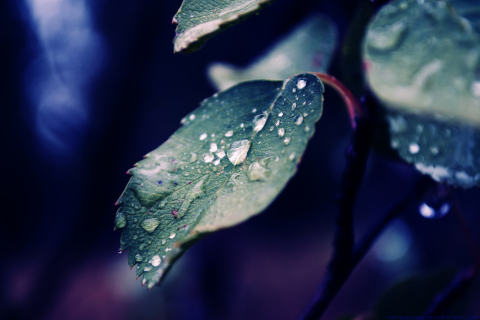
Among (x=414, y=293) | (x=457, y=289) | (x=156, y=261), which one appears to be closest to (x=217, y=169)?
(x=156, y=261)

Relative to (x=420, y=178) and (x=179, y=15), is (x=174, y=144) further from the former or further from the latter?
(x=420, y=178)

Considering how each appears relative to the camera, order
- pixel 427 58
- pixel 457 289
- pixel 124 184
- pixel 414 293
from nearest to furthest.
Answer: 1. pixel 427 58
2. pixel 457 289
3. pixel 414 293
4. pixel 124 184

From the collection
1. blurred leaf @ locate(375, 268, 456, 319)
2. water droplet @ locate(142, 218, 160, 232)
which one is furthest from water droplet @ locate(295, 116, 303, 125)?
blurred leaf @ locate(375, 268, 456, 319)

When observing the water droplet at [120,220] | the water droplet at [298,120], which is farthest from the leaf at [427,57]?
the water droplet at [120,220]

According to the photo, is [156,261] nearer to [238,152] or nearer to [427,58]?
[238,152]

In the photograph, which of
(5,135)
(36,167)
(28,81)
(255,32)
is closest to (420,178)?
(255,32)
